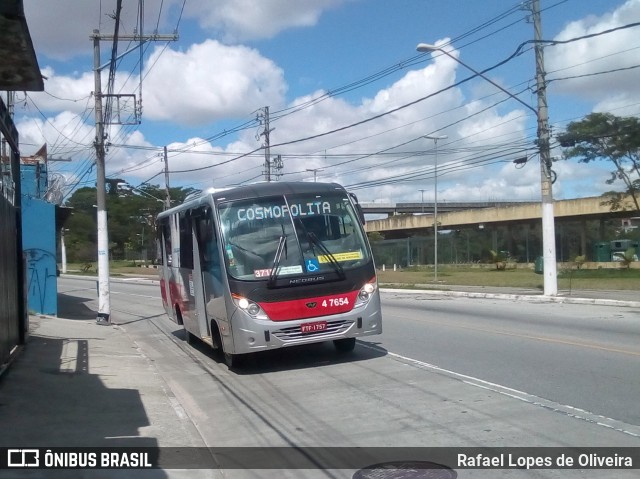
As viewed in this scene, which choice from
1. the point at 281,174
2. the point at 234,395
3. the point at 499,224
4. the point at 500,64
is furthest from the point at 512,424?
the point at 499,224

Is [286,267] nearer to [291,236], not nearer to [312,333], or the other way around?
[291,236]

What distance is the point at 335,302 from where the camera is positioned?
38.4 feet

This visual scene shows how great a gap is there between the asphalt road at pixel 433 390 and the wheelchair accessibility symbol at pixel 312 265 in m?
1.63

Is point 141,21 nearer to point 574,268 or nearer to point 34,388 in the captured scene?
point 34,388

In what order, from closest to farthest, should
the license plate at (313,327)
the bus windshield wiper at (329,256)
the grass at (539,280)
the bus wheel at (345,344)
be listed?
the license plate at (313,327), the bus windshield wiper at (329,256), the bus wheel at (345,344), the grass at (539,280)

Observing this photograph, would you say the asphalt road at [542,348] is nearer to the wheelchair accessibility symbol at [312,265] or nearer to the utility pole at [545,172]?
the wheelchair accessibility symbol at [312,265]

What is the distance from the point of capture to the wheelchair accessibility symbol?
11664mm

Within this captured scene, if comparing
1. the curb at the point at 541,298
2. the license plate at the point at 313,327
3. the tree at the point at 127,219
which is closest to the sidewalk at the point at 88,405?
the license plate at the point at 313,327

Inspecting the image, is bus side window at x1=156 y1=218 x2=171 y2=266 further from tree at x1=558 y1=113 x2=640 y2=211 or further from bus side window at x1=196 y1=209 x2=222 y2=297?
tree at x1=558 y1=113 x2=640 y2=211

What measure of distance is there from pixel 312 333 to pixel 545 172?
18.3 meters

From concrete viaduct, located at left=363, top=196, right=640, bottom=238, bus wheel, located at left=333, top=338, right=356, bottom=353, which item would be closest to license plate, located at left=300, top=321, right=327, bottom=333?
bus wheel, located at left=333, top=338, right=356, bottom=353

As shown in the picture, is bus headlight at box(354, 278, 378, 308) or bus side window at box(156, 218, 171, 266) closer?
bus headlight at box(354, 278, 378, 308)

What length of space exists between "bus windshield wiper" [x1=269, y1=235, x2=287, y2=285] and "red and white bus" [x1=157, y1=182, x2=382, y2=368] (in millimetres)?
15

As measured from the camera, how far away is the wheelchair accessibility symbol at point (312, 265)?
38.3 ft
